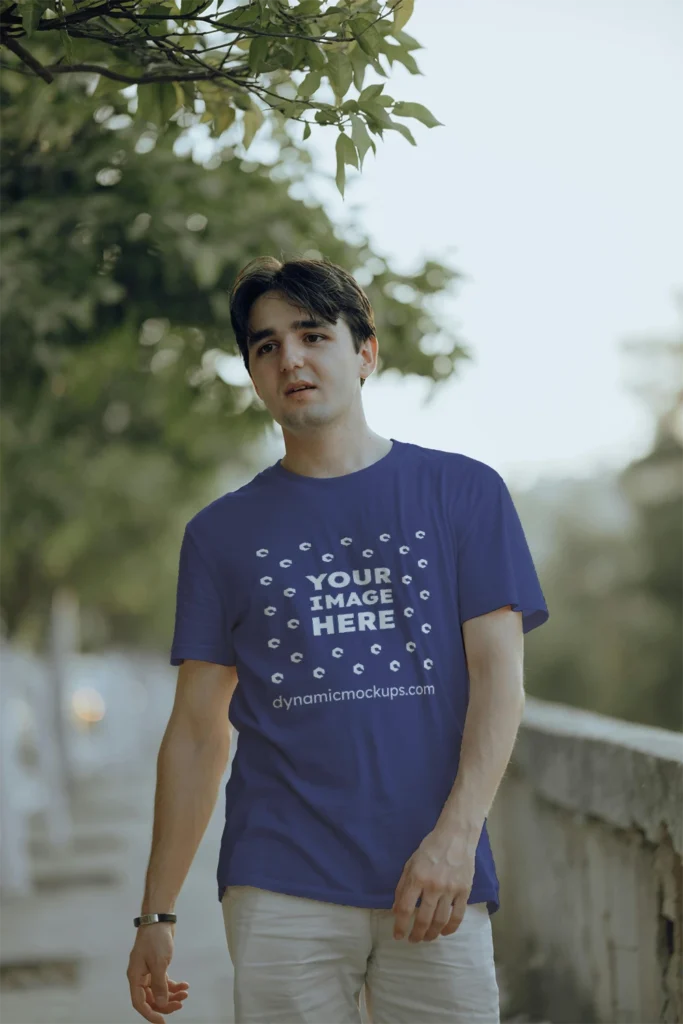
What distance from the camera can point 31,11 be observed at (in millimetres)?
2816

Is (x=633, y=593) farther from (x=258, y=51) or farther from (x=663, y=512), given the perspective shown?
(x=258, y=51)

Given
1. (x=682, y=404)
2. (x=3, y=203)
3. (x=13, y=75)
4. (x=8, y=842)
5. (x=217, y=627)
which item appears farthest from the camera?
(x=682, y=404)

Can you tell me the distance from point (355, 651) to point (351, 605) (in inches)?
3.7

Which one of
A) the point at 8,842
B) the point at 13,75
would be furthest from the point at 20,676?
the point at 13,75

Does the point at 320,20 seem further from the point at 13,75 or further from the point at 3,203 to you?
the point at 3,203

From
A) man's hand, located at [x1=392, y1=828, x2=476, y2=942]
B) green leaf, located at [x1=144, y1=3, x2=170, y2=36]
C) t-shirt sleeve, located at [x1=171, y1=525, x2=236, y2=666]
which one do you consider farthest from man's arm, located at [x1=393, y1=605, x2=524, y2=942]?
green leaf, located at [x1=144, y1=3, x2=170, y2=36]

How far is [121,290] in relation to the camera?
18.8ft

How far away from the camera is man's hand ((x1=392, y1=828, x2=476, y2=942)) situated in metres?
2.63

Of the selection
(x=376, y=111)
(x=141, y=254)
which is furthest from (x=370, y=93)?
(x=141, y=254)

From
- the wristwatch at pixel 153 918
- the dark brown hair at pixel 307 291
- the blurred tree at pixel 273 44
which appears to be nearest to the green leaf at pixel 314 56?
the blurred tree at pixel 273 44

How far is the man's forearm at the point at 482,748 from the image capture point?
2670 millimetres

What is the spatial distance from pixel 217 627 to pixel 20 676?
29.9 ft

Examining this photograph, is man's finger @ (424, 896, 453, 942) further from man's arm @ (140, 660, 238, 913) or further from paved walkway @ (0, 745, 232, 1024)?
paved walkway @ (0, 745, 232, 1024)

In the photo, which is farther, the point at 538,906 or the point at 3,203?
the point at 538,906
